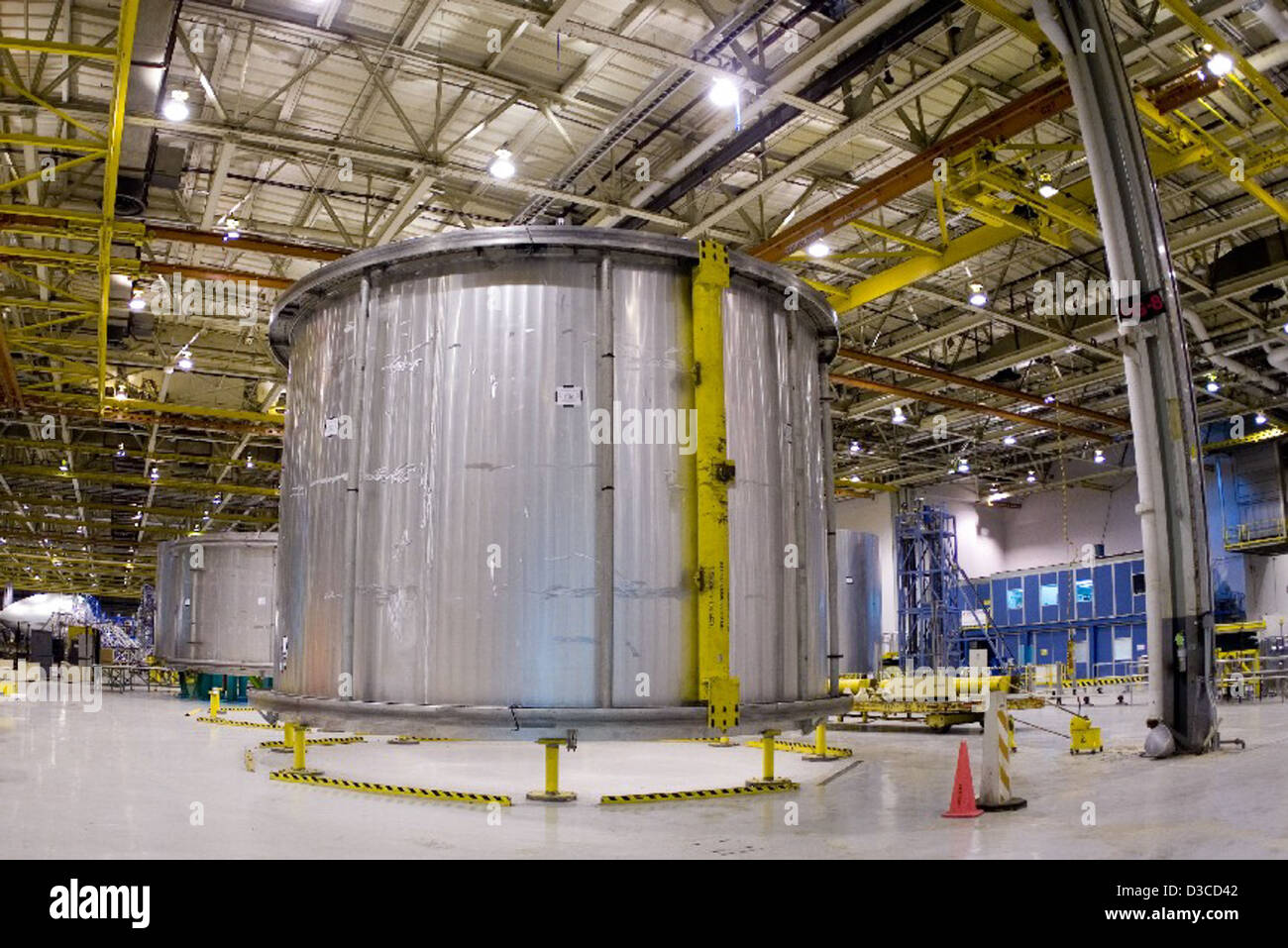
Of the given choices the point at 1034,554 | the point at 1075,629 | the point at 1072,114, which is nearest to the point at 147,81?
the point at 1072,114

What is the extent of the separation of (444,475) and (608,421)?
147 centimetres

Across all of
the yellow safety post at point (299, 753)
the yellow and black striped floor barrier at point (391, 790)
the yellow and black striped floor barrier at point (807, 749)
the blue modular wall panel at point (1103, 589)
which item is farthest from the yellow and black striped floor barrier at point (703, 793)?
the blue modular wall panel at point (1103, 589)

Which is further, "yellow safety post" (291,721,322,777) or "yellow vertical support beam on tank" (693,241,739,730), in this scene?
"yellow safety post" (291,721,322,777)

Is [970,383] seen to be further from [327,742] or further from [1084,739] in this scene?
[327,742]

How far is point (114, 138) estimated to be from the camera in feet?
46.4

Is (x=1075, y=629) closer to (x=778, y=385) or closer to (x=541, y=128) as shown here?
(x=541, y=128)

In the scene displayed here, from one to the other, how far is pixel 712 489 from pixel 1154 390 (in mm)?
8495

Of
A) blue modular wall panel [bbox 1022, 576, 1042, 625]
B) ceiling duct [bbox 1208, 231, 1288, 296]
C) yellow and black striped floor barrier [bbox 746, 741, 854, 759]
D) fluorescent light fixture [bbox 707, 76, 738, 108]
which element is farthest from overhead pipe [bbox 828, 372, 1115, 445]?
fluorescent light fixture [bbox 707, 76, 738, 108]

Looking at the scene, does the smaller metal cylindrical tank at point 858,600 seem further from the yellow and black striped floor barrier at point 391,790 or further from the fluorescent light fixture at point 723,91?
the yellow and black striped floor barrier at point 391,790

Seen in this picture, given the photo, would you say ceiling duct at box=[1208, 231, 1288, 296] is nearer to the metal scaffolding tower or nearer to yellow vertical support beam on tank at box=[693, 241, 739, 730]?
the metal scaffolding tower

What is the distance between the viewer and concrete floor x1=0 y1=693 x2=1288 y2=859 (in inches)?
298

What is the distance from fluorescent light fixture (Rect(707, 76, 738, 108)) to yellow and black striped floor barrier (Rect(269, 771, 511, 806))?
32.5 ft

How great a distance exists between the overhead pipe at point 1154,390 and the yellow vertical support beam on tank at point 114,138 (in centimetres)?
1171

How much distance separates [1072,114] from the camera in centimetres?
1792
